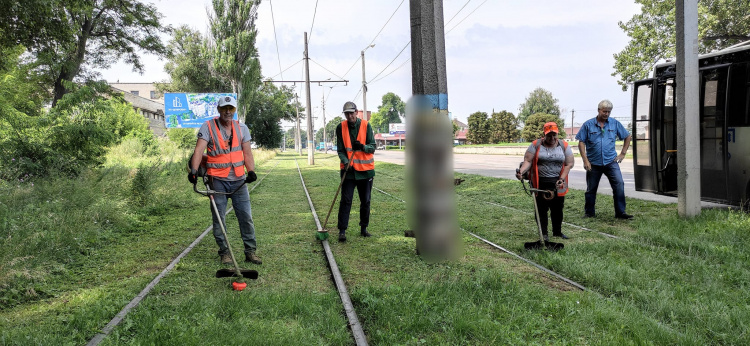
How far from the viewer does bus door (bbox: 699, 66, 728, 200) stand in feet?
26.2

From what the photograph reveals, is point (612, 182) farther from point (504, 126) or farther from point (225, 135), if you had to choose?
point (504, 126)

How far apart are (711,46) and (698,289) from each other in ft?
102

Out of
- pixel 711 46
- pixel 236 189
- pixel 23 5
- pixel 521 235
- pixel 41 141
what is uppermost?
pixel 711 46

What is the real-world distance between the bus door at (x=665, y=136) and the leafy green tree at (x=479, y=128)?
69.5m

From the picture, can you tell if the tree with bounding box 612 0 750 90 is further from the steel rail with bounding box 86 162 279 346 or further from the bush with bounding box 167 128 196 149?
the bush with bounding box 167 128 196 149

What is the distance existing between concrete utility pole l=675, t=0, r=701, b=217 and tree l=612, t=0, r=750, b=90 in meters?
24.4

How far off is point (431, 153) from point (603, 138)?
5.00 m

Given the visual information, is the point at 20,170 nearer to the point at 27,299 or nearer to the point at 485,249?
the point at 27,299

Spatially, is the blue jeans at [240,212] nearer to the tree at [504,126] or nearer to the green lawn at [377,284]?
the green lawn at [377,284]

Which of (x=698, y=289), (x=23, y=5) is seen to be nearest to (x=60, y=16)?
(x=23, y=5)

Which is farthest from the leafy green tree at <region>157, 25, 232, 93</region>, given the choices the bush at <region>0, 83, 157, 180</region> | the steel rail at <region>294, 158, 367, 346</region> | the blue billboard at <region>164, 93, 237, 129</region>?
the steel rail at <region>294, 158, 367, 346</region>

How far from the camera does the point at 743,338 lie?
3.29 m

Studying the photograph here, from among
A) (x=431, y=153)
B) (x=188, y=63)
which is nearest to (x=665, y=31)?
(x=431, y=153)

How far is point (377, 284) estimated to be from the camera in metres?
4.73
